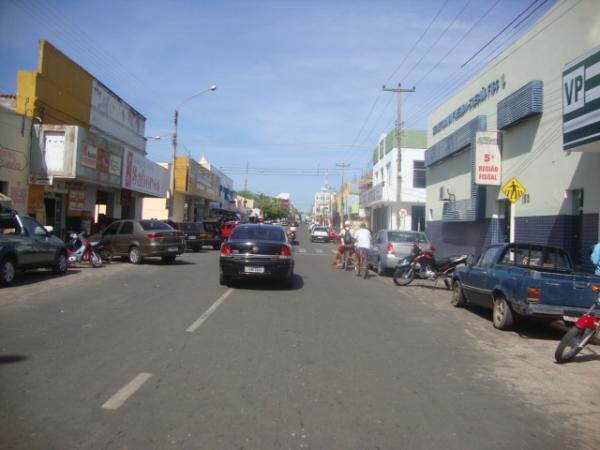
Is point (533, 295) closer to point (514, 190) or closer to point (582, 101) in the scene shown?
point (582, 101)

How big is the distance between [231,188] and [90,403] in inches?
2790

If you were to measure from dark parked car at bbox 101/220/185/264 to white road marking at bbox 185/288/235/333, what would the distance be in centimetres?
743

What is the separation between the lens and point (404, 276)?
15188mm

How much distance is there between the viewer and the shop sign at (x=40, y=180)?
19906 mm

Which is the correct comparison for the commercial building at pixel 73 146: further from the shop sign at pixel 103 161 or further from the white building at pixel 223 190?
the white building at pixel 223 190

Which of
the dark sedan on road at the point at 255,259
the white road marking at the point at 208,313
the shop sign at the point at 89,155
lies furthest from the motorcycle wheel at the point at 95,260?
the white road marking at the point at 208,313

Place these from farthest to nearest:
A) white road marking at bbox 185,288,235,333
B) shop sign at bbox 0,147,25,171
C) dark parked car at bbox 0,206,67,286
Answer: shop sign at bbox 0,147,25,171
dark parked car at bbox 0,206,67,286
white road marking at bbox 185,288,235,333

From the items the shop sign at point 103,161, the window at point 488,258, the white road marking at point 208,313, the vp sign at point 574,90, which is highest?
the vp sign at point 574,90

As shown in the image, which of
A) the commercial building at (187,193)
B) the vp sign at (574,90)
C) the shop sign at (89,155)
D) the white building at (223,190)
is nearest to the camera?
the vp sign at (574,90)

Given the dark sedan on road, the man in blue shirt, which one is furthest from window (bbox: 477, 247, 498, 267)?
the dark sedan on road

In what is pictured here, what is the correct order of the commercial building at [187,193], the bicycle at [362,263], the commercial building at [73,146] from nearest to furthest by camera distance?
the bicycle at [362,263] → the commercial building at [73,146] → the commercial building at [187,193]

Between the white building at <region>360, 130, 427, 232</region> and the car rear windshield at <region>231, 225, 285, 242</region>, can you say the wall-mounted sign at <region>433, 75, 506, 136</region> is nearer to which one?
the car rear windshield at <region>231, 225, 285, 242</region>

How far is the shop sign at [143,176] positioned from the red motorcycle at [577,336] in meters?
23.5

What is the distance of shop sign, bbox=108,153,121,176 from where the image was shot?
24.5m
